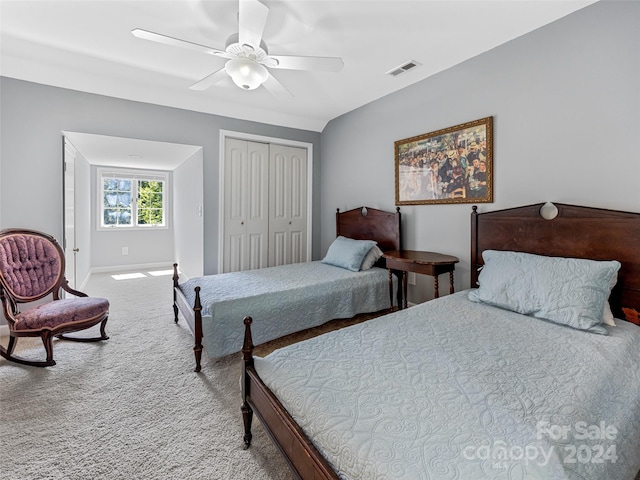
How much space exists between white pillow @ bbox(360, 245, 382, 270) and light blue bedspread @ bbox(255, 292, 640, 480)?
1692 millimetres

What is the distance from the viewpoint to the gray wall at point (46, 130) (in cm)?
294

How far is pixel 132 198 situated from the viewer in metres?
6.30

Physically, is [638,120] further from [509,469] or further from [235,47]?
[235,47]

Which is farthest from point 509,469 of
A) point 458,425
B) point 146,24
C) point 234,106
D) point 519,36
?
point 234,106

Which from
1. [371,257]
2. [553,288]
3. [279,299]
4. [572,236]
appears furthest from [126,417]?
[572,236]

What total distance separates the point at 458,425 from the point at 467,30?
2.72 m

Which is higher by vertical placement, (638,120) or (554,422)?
(638,120)

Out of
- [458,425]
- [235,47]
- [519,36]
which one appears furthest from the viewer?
[519,36]

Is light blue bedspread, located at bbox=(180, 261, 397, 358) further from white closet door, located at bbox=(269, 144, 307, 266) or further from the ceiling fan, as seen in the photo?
the ceiling fan

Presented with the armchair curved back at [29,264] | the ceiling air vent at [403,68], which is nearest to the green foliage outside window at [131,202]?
the armchair curved back at [29,264]

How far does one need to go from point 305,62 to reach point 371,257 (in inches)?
83.3

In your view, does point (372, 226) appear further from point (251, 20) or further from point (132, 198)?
point (132, 198)

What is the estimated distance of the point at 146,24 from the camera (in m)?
2.27

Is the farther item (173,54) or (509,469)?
(173,54)
